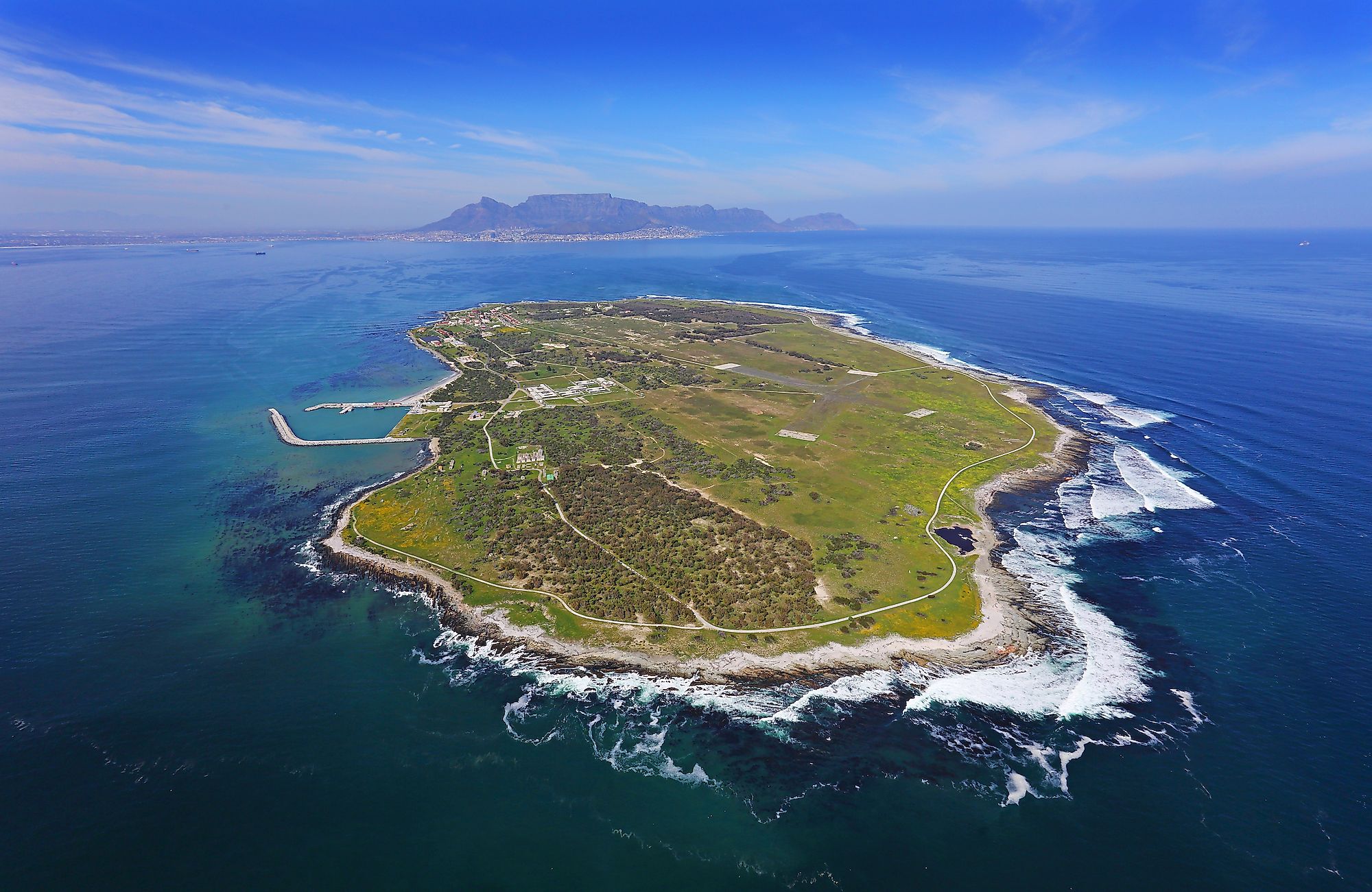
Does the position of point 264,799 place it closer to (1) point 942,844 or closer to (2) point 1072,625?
(1) point 942,844

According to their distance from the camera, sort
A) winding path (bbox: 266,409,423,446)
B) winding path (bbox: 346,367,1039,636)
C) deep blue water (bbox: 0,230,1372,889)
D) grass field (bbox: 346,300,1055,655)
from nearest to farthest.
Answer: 1. deep blue water (bbox: 0,230,1372,889)
2. winding path (bbox: 346,367,1039,636)
3. grass field (bbox: 346,300,1055,655)
4. winding path (bbox: 266,409,423,446)

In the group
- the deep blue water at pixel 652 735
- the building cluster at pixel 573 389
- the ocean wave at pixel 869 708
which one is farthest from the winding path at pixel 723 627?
the building cluster at pixel 573 389

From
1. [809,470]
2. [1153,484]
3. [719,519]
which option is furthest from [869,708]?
[1153,484]

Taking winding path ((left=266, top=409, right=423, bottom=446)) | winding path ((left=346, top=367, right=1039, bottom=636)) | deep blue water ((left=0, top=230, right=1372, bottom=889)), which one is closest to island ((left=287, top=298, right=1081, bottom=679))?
winding path ((left=346, top=367, right=1039, bottom=636))

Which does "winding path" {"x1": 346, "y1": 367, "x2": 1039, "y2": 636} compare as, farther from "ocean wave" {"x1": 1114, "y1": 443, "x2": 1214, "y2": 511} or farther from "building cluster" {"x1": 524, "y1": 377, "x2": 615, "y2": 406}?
"building cluster" {"x1": 524, "y1": 377, "x2": 615, "y2": 406}

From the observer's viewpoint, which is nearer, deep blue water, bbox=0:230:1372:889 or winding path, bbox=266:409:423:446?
deep blue water, bbox=0:230:1372:889

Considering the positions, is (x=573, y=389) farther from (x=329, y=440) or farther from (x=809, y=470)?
(x=809, y=470)
